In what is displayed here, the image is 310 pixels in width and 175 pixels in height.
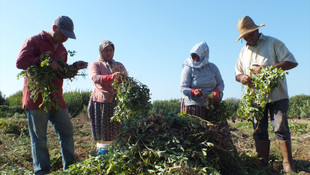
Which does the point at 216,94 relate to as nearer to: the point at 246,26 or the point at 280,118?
the point at 280,118

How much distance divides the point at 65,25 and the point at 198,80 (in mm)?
2103

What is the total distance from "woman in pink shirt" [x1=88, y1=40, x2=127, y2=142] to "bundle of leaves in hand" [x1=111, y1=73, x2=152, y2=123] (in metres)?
0.81

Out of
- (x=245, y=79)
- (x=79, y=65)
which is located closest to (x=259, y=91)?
(x=245, y=79)

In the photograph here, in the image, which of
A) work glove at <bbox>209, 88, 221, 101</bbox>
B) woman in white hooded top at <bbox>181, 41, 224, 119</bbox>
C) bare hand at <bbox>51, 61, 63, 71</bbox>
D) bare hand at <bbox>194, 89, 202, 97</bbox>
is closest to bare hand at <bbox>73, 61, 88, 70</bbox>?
bare hand at <bbox>51, 61, 63, 71</bbox>

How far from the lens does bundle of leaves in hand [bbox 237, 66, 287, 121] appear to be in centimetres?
336

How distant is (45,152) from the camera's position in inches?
137

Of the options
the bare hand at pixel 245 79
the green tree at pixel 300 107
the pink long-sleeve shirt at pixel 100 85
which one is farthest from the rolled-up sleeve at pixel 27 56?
the green tree at pixel 300 107

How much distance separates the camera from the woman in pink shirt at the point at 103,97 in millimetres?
4137

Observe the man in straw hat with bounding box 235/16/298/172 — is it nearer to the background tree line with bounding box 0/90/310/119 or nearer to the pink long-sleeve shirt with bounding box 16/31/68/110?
the pink long-sleeve shirt with bounding box 16/31/68/110

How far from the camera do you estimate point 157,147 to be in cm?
288

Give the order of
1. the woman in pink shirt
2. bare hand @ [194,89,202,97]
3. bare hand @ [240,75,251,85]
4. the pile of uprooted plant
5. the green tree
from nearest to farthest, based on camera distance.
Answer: the pile of uprooted plant → bare hand @ [240,75,251,85] → bare hand @ [194,89,202,97] → the woman in pink shirt → the green tree

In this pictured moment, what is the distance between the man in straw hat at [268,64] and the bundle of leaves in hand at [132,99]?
153 centimetres

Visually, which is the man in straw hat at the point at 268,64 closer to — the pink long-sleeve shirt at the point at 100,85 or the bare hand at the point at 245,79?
the bare hand at the point at 245,79

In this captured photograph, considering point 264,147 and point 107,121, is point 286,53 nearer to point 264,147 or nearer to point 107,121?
point 264,147
